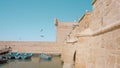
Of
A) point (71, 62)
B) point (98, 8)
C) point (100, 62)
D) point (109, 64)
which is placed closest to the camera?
point (109, 64)

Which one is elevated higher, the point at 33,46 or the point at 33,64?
the point at 33,46

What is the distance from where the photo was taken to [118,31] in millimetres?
3152

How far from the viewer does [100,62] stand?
4211 mm

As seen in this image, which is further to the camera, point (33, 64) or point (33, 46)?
point (33, 46)

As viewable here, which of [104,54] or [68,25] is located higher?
[68,25]

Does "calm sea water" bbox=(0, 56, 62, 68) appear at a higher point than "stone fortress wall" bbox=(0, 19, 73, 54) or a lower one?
lower

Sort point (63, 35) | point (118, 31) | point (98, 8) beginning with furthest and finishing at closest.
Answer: point (63, 35), point (98, 8), point (118, 31)

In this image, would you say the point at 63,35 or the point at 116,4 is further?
the point at 63,35

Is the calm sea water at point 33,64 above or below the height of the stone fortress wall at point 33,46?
below

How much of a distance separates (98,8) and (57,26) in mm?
30491

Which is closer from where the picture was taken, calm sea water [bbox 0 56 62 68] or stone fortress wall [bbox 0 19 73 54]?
calm sea water [bbox 0 56 62 68]

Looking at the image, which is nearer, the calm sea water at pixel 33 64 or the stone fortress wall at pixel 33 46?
the calm sea water at pixel 33 64

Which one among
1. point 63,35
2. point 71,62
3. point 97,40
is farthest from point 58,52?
point 97,40

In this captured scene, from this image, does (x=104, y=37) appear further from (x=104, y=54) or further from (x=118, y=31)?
(x=118, y=31)
